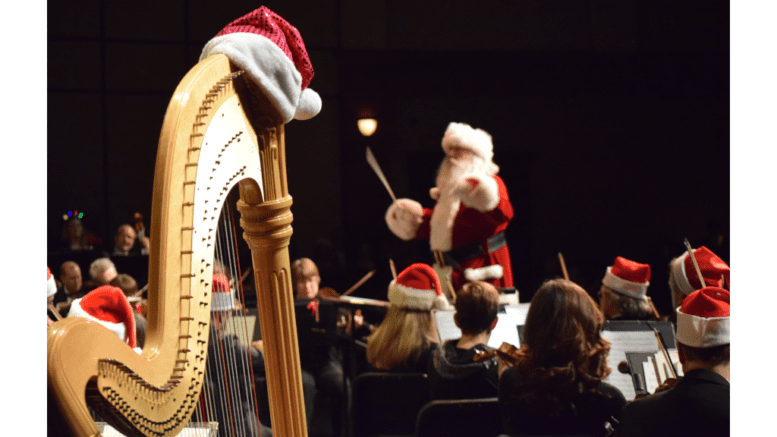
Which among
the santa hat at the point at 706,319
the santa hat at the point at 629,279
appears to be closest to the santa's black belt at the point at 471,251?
the santa hat at the point at 629,279

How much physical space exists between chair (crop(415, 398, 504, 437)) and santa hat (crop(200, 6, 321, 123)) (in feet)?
3.77

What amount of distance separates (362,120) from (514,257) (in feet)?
6.82

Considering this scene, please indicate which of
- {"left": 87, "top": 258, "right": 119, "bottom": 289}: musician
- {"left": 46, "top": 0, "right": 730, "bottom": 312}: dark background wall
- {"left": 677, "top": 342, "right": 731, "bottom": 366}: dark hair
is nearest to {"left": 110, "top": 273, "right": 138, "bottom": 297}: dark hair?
{"left": 87, "top": 258, "right": 119, "bottom": 289}: musician

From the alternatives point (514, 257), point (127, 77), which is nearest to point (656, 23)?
point (514, 257)

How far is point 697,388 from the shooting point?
1.47 m

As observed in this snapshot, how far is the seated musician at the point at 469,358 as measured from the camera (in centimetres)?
219

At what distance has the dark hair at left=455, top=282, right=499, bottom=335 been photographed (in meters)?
2.24

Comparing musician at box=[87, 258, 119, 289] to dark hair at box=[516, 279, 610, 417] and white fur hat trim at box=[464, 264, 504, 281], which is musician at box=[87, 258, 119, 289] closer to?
white fur hat trim at box=[464, 264, 504, 281]

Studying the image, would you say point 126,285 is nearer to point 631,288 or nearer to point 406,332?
point 406,332

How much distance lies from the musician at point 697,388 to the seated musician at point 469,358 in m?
0.66

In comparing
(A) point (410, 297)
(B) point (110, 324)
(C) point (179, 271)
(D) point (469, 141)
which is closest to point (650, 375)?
(A) point (410, 297)

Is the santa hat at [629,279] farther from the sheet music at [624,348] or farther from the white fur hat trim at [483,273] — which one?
the white fur hat trim at [483,273]

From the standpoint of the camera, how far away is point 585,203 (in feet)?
22.0

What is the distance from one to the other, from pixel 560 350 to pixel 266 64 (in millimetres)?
1269
